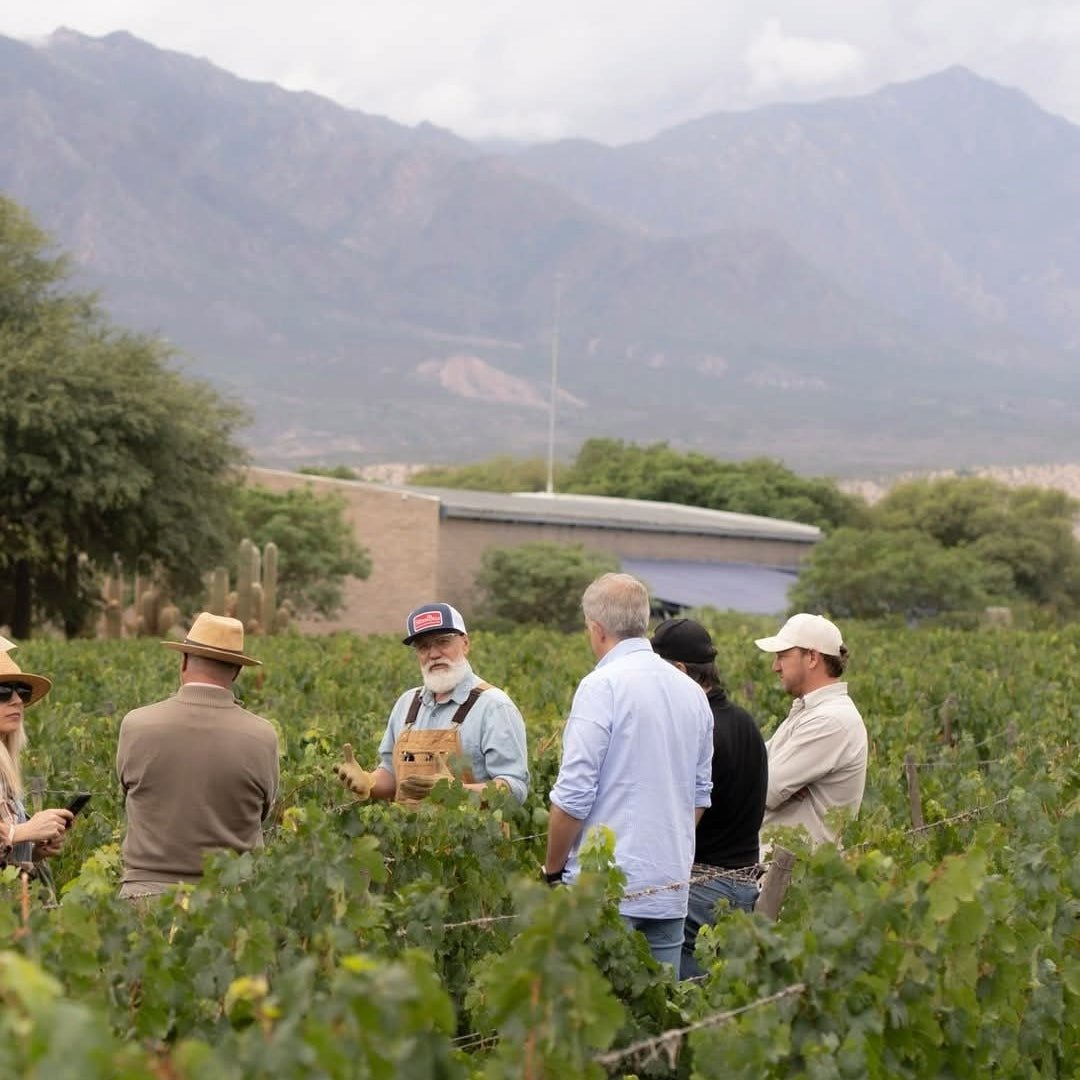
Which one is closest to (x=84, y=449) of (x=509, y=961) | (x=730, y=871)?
(x=730, y=871)

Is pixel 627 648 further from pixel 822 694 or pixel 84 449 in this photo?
pixel 84 449

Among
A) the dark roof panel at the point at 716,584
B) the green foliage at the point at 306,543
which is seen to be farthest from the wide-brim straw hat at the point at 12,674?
the dark roof panel at the point at 716,584

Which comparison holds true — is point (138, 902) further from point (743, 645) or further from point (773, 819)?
point (743, 645)

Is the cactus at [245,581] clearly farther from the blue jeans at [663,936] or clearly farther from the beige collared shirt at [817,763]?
the blue jeans at [663,936]

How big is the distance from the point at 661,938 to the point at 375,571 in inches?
2203

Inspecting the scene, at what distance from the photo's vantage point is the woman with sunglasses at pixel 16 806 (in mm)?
5777

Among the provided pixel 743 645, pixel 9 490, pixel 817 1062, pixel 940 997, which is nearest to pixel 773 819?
pixel 940 997

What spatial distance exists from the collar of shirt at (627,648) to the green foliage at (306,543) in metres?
50.0

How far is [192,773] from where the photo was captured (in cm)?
570

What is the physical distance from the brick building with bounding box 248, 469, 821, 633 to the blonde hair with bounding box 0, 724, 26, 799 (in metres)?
51.7

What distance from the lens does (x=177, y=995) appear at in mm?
4176

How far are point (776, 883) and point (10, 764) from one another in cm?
250

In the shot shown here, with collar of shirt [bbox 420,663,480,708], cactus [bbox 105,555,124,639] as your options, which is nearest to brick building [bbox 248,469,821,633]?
cactus [bbox 105,555,124,639]

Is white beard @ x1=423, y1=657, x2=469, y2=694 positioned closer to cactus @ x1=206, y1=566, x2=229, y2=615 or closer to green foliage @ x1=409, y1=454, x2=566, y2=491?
cactus @ x1=206, y1=566, x2=229, y2=615
